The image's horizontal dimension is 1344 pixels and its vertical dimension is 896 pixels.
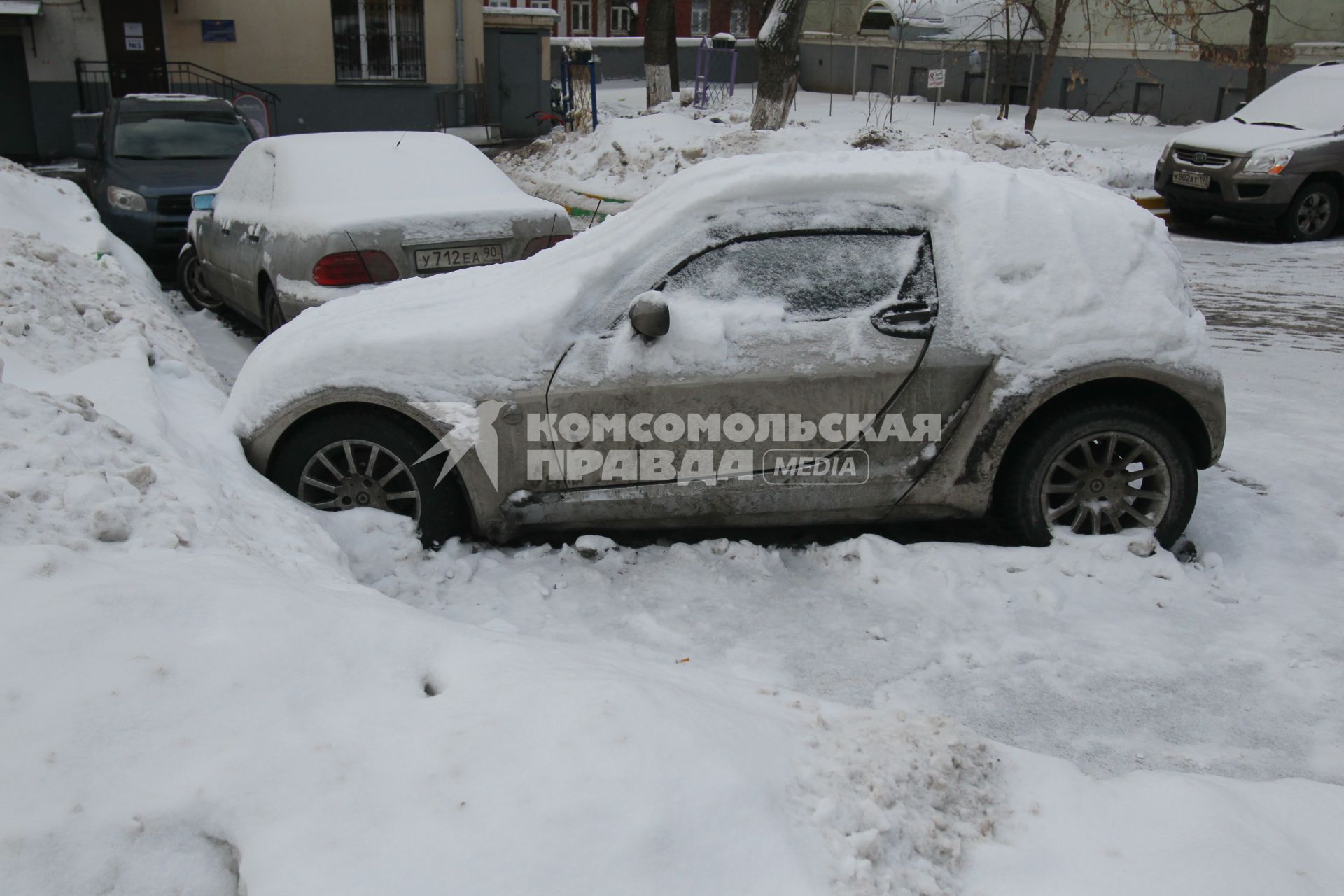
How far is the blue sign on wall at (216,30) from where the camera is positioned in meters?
21.8

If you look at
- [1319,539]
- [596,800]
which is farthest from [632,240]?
[1319,539]

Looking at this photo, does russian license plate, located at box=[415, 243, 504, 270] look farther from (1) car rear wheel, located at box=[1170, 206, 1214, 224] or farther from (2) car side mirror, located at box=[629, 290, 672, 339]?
(1) car rear wheel, located at box=[1170, 206, 1214, 224]

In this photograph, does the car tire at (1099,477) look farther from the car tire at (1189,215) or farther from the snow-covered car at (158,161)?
the car tire at (1189,215)

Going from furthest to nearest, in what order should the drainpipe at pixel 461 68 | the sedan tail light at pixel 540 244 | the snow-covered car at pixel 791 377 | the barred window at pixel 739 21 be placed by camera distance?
1. the barred window at pixel 739 21
2. the drainpipe at pixel 461 68
3. the sedan tail light at pixel 540 244
4. the snow-covered car at pixel 791 377

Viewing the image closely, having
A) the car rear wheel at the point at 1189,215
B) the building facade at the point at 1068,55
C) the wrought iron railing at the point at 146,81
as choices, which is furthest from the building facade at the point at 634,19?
the car rear wheel at the point at 1189,215

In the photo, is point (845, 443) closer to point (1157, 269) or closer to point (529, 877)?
point (1157, 269)

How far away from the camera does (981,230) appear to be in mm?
4445

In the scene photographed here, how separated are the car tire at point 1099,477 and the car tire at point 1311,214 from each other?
35.0ft

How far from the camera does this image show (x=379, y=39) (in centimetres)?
2372

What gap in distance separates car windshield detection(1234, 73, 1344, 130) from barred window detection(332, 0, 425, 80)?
1664cm

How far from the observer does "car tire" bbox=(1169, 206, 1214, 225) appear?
14.1 meters

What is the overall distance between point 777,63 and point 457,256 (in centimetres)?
1084

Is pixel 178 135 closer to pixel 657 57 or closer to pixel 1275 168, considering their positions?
pixel 1275 168

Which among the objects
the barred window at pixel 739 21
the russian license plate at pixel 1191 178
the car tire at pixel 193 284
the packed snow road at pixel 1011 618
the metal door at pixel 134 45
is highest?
the barred window at pixel 739 21
